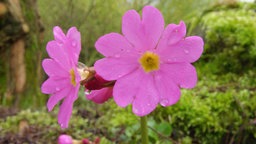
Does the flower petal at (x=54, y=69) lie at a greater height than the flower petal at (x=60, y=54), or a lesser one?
lesser

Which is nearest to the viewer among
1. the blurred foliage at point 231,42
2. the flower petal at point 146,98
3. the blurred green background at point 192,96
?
the flower petal at point 146,98

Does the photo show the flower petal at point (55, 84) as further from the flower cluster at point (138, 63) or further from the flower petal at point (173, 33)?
the flower petal at point (173, 33)

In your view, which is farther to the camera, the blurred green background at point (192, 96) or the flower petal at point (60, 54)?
the blurred green background at point (192, 96)

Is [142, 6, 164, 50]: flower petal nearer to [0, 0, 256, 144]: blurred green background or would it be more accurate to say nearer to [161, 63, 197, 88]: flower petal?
[161, 63, 197, 88]: flower petal

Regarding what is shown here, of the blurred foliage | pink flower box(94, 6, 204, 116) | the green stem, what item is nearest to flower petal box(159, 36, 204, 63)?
pink flower box(94, 6, 204, 116)

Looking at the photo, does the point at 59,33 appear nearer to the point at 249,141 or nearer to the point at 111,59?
the point at 111,59

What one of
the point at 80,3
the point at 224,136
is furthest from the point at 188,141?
the point at 80,3

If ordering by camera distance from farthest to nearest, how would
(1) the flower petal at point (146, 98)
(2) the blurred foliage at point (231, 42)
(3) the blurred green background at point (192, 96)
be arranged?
1. (2) the blurred foliage at point (231, 42)
2. (3) the blurred green background at point (192, 96)
3. (1) the flower petal at point (146, 98)

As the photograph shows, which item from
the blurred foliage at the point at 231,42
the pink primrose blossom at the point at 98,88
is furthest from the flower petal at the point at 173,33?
the blurred foliage at the point at 231,42
